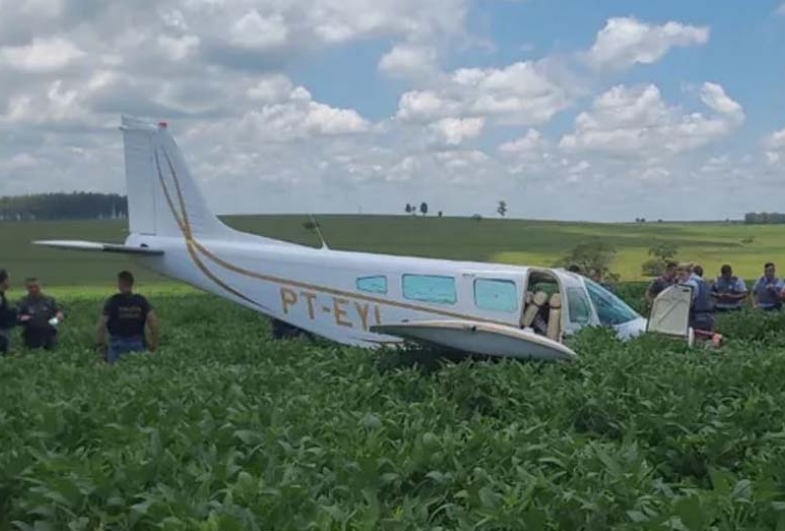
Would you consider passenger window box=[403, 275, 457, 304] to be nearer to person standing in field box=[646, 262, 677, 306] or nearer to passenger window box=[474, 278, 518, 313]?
passenger window box=[474, 278, 518, 313]

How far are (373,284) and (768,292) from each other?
27.5ft

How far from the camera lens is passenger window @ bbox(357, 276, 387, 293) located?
13.9 metres

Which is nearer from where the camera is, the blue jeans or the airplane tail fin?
the blue jeans

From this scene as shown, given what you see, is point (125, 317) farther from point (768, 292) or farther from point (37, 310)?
point (768, 292)

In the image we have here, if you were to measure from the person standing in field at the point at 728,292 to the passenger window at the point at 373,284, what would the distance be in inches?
275

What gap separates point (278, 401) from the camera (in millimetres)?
5512

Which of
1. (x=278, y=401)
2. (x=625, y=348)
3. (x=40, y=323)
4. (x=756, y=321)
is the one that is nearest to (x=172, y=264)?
(x=40, y=323)

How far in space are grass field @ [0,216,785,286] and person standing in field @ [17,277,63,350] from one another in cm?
3186

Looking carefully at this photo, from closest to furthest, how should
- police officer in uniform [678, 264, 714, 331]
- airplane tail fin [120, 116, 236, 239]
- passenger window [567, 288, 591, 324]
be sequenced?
passenger window [567, 288, 591, 324] → police officer in uniform [678, 264, 714, 331] → airplane tail fin [120, 116, 236, 239]

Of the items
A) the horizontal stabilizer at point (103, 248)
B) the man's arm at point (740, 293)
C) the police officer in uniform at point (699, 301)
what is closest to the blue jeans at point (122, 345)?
the horizontal stabilizer at point (103, 248)

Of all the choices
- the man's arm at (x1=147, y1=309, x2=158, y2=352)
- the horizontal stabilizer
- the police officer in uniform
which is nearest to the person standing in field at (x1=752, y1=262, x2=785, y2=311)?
the police officer in uniform

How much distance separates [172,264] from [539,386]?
12.2 m

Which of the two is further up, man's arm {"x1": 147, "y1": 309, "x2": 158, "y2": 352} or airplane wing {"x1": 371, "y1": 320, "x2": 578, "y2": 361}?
airplane wing {"x1": 371, "y1": 320, "x2": 578, "y2": 361}

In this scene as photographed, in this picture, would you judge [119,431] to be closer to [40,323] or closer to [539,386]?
[539,386]
